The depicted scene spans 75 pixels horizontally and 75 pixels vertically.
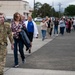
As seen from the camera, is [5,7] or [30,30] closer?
[30,30]

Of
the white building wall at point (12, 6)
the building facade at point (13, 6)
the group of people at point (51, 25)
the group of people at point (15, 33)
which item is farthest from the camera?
the building facade at point (13, 6)

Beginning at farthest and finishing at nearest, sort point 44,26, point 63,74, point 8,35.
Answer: point 44,26
point 63,74
point 8,35

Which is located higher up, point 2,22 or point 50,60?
point 2,22

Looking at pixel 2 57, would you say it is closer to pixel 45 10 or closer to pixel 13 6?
pixel 45 10

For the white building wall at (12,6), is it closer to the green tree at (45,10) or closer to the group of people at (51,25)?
the green tree at (45,10)

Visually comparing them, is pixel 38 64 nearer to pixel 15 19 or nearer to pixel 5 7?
pixel 15 19

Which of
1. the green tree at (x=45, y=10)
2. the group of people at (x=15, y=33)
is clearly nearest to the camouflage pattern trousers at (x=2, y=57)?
the group of people at (x=15, y=33)

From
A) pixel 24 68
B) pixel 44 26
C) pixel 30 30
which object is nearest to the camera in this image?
pixel 24 68

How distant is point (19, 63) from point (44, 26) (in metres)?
11.8

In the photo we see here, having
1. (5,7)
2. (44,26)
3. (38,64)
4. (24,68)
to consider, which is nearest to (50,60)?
(38,64)

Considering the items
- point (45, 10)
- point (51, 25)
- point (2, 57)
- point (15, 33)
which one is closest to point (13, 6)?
point (45, 10)

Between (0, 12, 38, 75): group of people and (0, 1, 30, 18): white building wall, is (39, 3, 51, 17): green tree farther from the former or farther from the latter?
(0, 12, 38, 75): group of people

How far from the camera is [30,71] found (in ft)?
31.0

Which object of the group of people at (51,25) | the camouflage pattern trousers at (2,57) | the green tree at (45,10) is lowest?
the green tree at (45,10)
